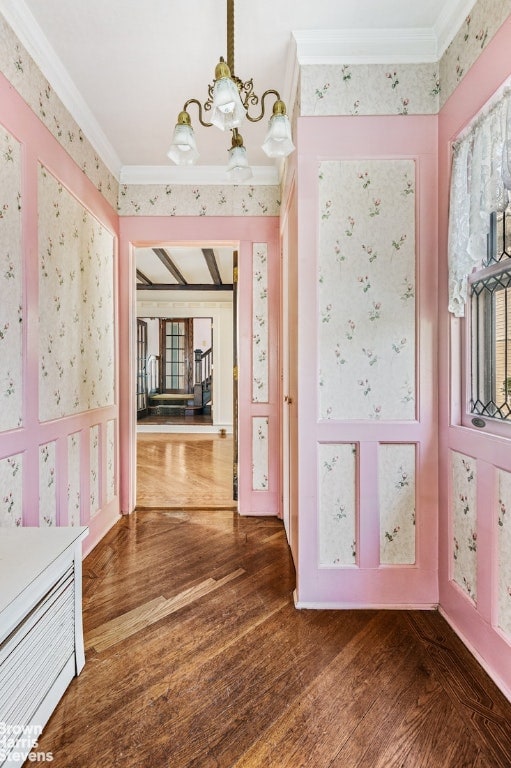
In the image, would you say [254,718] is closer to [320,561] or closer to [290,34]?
[320,561]

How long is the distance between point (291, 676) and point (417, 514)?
37.7 inches

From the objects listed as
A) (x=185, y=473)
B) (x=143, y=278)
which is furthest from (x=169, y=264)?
(x=185, y=473)

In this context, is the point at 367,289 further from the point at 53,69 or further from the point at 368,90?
the point at 53,69

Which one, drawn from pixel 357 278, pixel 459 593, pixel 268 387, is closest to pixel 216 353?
pixel 268 387

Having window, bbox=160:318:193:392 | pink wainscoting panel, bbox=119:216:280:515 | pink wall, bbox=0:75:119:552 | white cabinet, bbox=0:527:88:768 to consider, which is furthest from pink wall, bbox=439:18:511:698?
window, bbox=160:318:193:392

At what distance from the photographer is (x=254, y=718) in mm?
1323

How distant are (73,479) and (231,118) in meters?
2.16

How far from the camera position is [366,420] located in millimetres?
1953

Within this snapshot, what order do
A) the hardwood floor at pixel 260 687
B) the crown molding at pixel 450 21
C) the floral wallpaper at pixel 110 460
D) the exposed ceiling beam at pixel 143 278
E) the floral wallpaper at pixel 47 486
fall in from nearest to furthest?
the hardwood floor at pixel 260 687 < the crown molding at pixel 450 21 < the floral wallpaper at pixel 47 486 < the floral wallpaper at pixel 110 460 < the exposed ceiling beam at pixel 143 278

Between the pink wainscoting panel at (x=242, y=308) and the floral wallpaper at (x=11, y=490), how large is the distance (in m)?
1.41

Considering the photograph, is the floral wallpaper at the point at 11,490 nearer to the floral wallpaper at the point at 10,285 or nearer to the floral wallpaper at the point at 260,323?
the floral wallpaper at the point at 10,285

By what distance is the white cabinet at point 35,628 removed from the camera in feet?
3.60

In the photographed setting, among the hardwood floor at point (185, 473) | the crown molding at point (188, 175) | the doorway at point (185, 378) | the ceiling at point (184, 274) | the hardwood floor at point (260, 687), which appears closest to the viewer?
the hardwood floor at point (260, 687)

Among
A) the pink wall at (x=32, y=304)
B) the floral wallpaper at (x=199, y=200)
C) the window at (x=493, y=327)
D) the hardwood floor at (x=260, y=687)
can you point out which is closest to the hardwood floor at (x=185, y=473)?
the hardwood floor at (x=260, y=687)
